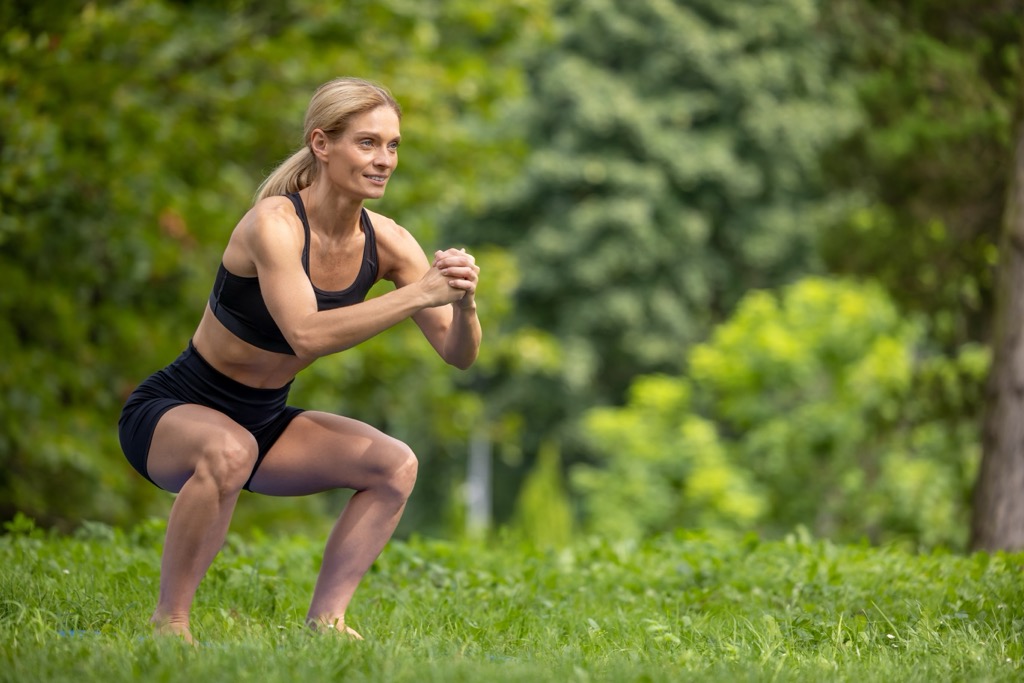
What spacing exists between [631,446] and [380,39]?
900 cm

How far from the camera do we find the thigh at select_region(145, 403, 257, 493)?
13.6ft

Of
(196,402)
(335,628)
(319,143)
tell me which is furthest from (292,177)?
(335,628)

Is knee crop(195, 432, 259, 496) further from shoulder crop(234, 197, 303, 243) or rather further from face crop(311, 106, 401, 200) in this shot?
face crop(311, 106, 401, 200)

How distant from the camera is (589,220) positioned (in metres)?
22.6

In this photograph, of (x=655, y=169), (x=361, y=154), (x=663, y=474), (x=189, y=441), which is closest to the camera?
(x=189, y=441)

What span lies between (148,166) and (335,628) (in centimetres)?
646

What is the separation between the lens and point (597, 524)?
19172mm

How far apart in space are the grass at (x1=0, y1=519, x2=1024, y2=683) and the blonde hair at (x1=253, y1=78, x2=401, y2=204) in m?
1.50

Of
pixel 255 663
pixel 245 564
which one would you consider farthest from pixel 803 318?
pixel 255 663

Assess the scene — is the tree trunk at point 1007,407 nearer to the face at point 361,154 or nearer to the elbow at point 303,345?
the face at point 361,154

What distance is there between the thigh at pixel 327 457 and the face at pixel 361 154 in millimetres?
810

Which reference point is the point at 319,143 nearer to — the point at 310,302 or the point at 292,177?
the point at 292,177

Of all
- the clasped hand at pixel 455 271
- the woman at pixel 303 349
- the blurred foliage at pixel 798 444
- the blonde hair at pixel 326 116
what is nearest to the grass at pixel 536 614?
the woman at pixel 303 349

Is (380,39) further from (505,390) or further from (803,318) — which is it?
(505,390)
